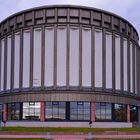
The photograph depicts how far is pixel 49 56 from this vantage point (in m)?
72.1

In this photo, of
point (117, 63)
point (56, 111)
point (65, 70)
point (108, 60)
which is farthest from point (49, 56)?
point (117, 63)

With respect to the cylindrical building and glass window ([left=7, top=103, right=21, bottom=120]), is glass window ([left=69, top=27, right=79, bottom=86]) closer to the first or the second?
the cylindrical building

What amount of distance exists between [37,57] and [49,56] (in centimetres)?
250

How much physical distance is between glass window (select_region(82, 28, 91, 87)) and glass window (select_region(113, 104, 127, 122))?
24.1ft

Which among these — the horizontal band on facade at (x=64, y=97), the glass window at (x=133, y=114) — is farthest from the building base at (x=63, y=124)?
the glass window at (x=133, y=114)

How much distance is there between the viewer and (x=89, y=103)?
2773 inches

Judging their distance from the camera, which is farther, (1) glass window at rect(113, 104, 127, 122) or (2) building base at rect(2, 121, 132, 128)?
(1) glass window at rect(113, 104, 127, 122)

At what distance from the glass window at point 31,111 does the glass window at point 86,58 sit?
1003 centimetres

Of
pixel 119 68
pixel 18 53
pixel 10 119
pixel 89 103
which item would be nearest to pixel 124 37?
pixel 119 68

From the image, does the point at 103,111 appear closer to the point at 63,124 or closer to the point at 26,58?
the point at 63,124

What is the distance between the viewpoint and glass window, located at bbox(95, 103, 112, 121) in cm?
7056

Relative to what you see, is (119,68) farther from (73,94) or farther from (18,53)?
(18,53)

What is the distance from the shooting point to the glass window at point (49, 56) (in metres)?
71.8

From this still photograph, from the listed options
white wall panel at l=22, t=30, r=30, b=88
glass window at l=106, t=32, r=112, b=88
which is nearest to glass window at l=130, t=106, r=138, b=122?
glass window at l=106, t=32, r=112, b=88
